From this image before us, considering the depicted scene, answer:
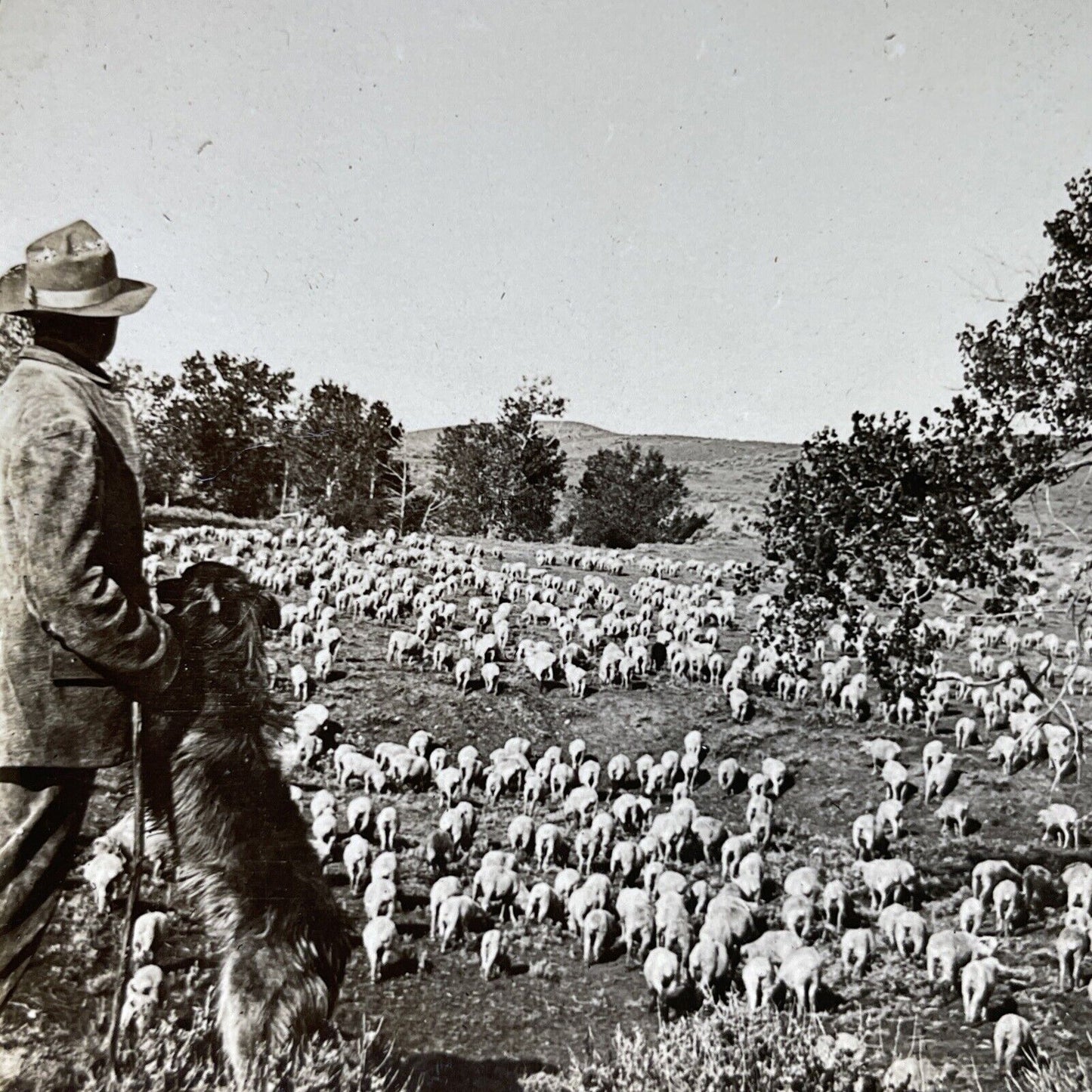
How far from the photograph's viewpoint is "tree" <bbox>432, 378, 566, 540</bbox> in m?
6.99

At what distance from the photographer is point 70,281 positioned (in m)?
3.48

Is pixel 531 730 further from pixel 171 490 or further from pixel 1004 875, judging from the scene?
pixel 1004 875

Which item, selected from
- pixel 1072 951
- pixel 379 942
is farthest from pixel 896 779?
pixel 379 942

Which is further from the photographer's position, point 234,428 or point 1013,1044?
point 234,428

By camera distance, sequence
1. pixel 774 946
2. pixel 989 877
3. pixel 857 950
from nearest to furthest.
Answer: pixel 774 946 < pixel 857 950 < pixel 989 877

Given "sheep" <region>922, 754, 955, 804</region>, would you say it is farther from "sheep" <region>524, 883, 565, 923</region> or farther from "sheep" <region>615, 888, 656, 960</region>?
"sheep" <region>524, 883, 565, 923</region>

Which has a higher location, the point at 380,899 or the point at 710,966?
the point at 380,899

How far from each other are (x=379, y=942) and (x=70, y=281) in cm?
404

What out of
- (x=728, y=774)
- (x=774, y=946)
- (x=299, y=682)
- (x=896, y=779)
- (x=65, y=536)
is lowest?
(x=774, y=946)

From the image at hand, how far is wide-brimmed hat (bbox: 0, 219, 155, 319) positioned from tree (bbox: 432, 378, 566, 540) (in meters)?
3.55

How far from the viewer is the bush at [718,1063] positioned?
13.5 ft

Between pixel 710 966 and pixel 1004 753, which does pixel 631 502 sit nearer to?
pixel 1004 753

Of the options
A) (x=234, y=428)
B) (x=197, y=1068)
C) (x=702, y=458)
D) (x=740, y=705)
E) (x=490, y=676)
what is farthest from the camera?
(x=702, y=458)

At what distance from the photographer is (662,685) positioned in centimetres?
809
